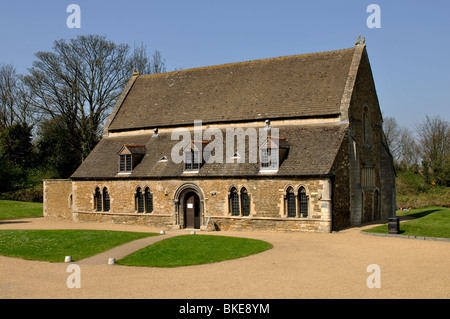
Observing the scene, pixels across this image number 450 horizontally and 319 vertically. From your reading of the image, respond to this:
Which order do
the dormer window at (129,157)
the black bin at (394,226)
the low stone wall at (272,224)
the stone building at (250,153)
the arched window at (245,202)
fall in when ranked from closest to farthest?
1. the black bin at (394,226)
2. the low stone wall at (272,224)
3. the stone building at (250,153)
4. the arched window at (245,202)
5. the dormer window at (129,157)

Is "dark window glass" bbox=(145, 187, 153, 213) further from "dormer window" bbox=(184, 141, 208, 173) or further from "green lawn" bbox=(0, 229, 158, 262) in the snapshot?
"green lawn" bbox=(0, 229, 158, 262)

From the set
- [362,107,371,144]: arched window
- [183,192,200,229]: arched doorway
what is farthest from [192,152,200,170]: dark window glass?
[362,107,371,144]: arched window

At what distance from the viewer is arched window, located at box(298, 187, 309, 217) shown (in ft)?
94.9

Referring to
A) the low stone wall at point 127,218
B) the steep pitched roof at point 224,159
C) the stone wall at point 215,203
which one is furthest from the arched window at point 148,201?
the steep pitched roof at point 224,159

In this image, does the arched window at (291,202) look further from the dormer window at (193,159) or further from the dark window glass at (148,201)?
the dark window glass at (148,201)

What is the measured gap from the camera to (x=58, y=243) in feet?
Answer: 79.7

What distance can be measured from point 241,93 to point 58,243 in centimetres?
1747

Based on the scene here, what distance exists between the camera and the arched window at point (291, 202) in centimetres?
2930

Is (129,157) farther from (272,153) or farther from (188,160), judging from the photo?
(272,153)

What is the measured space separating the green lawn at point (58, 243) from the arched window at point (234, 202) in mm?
6517

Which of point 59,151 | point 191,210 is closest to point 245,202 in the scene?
point 191,210

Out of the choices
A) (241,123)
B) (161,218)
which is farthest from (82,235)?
(241,123)
